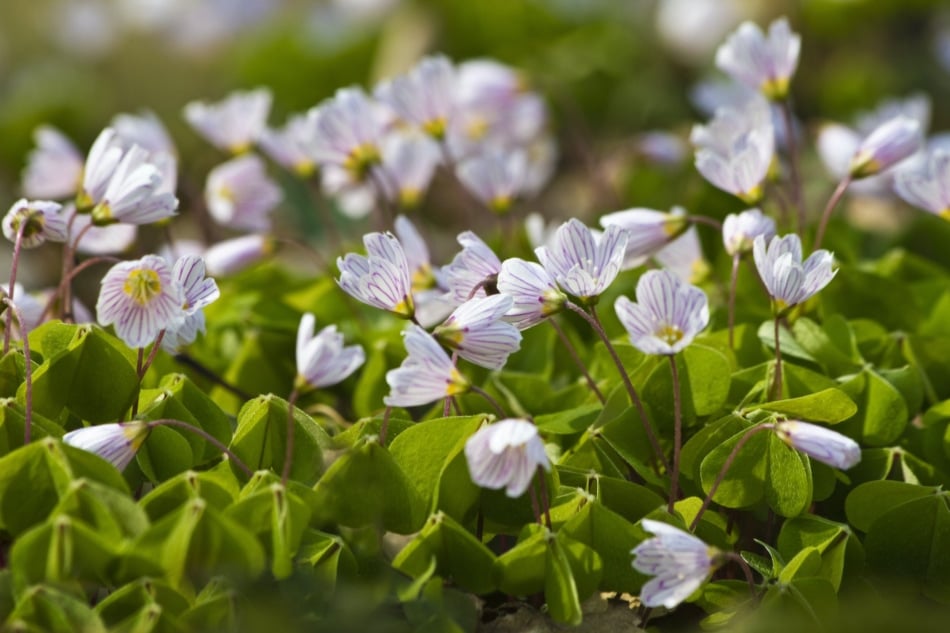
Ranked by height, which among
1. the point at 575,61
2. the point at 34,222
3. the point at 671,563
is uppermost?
the point at 34,222

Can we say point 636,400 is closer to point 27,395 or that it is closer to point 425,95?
point 27,395

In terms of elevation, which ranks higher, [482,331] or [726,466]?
[482,331]

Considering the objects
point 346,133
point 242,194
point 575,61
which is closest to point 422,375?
point 346,133

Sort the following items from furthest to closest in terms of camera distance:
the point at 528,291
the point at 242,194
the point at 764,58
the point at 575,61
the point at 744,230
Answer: the point at 575,61 < the point at 242,194 < the point at 764,58 < the point at 744,230 < the point at 528,291

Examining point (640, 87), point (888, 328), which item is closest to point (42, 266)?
point (640, 87)

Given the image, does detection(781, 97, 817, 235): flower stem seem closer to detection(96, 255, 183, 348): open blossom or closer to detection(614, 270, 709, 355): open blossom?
detection(614, 270, 709, 355): open blossom

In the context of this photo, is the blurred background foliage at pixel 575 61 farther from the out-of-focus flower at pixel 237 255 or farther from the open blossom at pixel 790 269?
the open blossom at pixel 790 269
